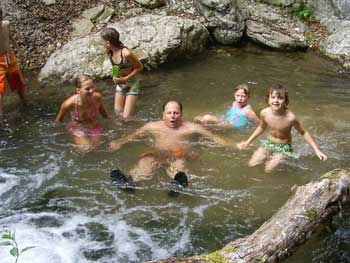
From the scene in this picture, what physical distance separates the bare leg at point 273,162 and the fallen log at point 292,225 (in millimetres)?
1507

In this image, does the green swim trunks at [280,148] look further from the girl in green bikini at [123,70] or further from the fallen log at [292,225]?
the girl in green bikini at [123,70]

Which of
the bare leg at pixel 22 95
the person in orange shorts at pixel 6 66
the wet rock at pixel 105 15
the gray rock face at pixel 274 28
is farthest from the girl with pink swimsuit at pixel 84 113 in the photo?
the gray rock face at pixel 274 28

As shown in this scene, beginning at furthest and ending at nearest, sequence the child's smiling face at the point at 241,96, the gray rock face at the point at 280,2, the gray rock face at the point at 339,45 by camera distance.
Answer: the gray rock face at the point at 280,2, the gray rock face at the point at 339,45, the child's smiling face at the point at 241,96

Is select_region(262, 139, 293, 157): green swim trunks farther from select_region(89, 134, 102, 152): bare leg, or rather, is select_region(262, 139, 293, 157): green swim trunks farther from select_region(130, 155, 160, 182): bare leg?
select_region(89, 134, 102, 152): bare leg

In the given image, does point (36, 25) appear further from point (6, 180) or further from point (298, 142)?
point (298, 142)

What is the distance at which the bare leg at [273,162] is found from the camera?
5871mm

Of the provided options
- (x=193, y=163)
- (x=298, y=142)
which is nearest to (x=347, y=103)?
(x=298, y=142)

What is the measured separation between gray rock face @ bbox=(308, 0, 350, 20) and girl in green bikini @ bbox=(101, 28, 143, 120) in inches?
230

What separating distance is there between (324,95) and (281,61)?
1.78 metres

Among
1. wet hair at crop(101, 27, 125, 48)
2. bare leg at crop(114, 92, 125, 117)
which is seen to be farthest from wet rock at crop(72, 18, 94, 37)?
wet hair at crop(101, 27, 125, 48)

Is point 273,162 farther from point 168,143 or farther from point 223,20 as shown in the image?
point 223,20

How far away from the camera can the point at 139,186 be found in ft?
17.9

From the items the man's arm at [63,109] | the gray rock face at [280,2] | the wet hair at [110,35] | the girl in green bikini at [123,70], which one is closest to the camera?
the man's arm at [63,109]

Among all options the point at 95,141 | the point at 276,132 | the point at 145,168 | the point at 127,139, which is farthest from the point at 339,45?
the point at 145,168
